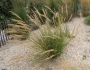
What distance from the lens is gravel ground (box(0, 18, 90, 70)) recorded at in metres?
3.67

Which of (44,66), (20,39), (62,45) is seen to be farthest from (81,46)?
(20,39)

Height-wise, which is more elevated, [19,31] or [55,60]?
[19,31]

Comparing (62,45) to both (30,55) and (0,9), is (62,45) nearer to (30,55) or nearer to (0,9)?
(30,55)

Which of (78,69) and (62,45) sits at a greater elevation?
(62,45)

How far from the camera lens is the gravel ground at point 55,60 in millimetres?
3674

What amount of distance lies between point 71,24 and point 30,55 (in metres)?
1.90

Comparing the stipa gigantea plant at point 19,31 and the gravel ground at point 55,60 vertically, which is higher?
the stipa gigantea plant at point 19,31

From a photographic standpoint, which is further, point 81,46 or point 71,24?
point 71,24

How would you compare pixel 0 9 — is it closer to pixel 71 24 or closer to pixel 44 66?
pixel 71 24

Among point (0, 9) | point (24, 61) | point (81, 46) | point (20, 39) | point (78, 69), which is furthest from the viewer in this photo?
point (0, 9)

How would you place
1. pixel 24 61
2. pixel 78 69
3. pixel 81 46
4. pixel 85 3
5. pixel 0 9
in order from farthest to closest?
1. pixel 0 9
2. pixel 85 3
3. pixel 81 46
4. pixel 24 61
5. pixel 78 69

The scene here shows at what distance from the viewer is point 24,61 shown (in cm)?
→ 392

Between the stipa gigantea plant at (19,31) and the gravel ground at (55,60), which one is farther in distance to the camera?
the stipa gigantea plant at (19,31)

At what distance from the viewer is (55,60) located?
3795mm
